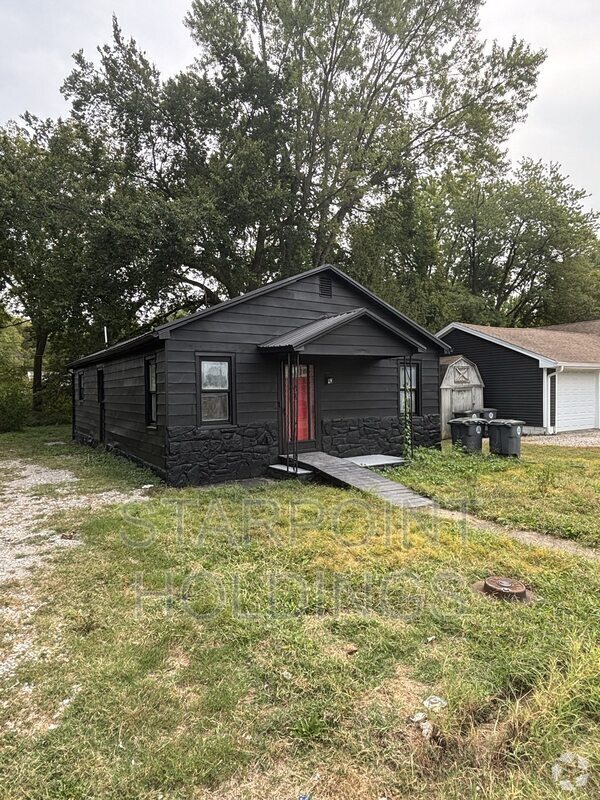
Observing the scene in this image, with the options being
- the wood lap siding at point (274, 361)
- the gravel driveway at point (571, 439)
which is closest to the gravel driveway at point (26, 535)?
the wood lap siding at point (274, 361)

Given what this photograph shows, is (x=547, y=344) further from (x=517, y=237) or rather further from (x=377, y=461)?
(x=517, y=237)

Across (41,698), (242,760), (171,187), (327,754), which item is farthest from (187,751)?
(171,187)

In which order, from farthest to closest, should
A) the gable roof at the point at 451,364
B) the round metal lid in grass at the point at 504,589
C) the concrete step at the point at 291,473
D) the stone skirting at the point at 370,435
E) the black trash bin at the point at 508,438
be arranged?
the gable roof at the point at 451,364 → the black trash bin at the point at 508,438 → the stone skirting at the point at 370,435 → the concrete step at the point at 291,473 → the round metal lid in grass at the point at 504,589

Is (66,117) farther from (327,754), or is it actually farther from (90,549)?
(327,754)

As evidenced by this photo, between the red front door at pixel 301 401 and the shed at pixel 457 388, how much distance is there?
21.1 ft

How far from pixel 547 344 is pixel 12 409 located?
2048 centimetres

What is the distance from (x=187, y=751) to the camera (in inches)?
83.7

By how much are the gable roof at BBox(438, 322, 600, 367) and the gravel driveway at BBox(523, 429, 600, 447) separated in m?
2.28

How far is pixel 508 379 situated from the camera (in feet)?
52.9

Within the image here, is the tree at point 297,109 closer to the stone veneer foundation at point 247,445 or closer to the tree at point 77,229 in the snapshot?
the tree at point 77,229

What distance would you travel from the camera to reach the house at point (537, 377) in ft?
50.2

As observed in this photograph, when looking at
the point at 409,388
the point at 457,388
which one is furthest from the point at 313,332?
the point at 457,388

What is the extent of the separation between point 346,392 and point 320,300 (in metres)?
2.01

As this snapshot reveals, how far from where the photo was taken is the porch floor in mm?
6863
